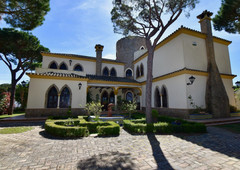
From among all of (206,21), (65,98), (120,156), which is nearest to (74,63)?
(65,98)

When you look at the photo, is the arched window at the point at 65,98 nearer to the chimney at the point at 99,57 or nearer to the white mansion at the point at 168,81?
the white mansion at the point at 168,81

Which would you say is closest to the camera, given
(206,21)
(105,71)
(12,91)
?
(206,21)

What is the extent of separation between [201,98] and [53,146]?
13.1 metres

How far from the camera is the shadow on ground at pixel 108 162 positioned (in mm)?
3418

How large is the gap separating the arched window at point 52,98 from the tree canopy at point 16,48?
7511mm

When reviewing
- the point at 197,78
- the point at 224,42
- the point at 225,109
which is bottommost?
the point at 225,109

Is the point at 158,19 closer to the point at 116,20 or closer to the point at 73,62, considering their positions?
the point at 116,20

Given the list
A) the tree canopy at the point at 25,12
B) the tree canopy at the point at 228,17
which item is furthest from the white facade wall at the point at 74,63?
the tree canopy at the point at 228,17

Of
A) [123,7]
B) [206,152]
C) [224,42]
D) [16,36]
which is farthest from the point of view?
[16,36]

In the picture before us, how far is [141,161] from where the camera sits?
378 cm

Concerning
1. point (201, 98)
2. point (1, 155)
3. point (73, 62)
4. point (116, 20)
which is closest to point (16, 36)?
point (73, 62)

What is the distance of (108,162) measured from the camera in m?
3.71

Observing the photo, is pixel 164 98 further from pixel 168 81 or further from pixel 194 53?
pixel 194 53

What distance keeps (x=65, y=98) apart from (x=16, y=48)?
10.7 metres
